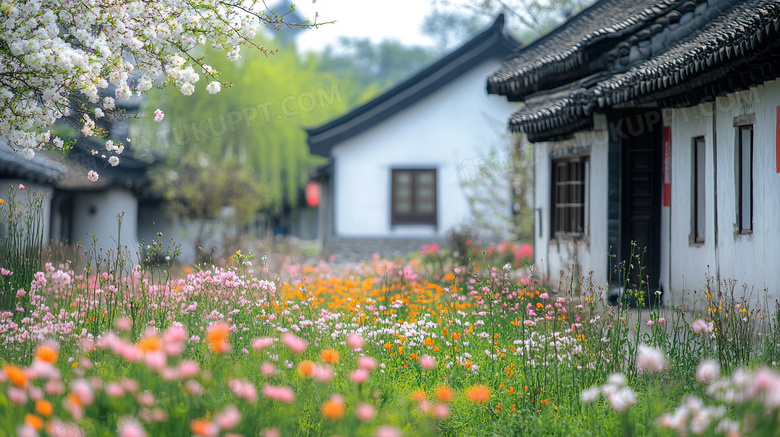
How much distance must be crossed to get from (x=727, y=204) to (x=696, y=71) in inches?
55.1

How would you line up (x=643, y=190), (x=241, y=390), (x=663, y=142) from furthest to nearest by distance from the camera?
(x=643, y=190) < (x=663, y=142) < (x=241, y=390)

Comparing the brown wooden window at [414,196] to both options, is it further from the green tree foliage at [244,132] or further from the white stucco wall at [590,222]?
the white stucco wall at [590,222]

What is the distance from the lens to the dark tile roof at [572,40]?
→ 8.40 m

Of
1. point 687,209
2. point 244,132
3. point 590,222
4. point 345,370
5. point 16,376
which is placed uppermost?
point 244,132

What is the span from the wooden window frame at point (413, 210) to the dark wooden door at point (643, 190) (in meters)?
8.45

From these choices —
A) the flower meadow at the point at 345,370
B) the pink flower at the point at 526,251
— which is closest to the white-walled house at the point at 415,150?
the pink flower at the point at 526,251

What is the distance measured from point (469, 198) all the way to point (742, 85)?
9.39 m

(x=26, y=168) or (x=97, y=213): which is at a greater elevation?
(x=26, y=168)

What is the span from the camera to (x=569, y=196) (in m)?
10.1

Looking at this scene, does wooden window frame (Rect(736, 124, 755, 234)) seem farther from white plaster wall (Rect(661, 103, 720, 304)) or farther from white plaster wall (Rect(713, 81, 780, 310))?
white plaster wall (Rect(661, 103, 720, 304))

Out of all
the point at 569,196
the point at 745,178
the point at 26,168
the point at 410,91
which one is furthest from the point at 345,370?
the point at 410,91

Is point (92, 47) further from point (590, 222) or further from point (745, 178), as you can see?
point (590, 222)

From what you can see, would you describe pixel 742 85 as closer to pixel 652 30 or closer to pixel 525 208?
pixel 652 30

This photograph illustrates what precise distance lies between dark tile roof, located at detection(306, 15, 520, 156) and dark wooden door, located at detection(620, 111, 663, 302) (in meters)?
8.45
